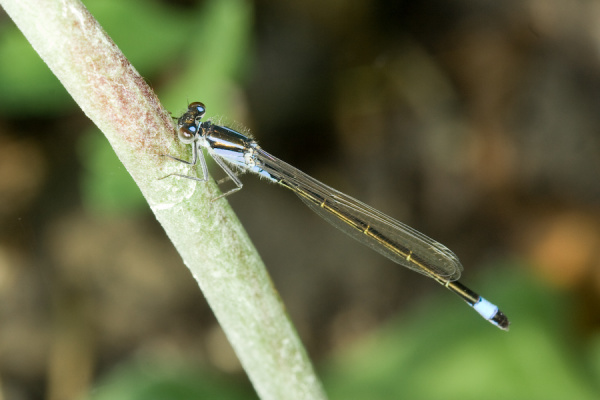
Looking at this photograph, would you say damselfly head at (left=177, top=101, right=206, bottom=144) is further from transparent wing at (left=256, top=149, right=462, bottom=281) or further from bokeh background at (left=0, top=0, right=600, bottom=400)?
bokeh background at (left=0, top=0, right=600, bottom=400)

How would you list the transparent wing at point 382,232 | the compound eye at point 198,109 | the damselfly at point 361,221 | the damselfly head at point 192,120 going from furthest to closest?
the transparent wing at point 382,232 < the damselfly at point 361,221 < the compound eye at point 198,109 < the damselfly head at point 192,120

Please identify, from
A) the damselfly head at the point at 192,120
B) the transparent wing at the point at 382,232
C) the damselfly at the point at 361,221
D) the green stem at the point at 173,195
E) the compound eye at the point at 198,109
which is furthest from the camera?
the transparent wing at the point at 382,232

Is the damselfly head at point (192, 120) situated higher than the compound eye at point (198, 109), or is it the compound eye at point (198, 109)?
the compound eye at point (198, 109)

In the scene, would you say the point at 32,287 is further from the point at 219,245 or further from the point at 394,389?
the point at 219,245

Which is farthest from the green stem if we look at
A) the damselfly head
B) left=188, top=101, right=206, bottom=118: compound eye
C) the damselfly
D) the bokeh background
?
the bokeh background

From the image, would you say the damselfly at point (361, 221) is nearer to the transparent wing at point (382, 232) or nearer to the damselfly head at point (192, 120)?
the transparent wing at point (382, 232)

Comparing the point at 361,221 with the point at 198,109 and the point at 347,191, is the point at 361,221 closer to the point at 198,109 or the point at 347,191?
the point at 198,109

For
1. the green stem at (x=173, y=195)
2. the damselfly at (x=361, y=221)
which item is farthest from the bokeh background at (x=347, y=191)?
the green stem at (x=173, y=195)
